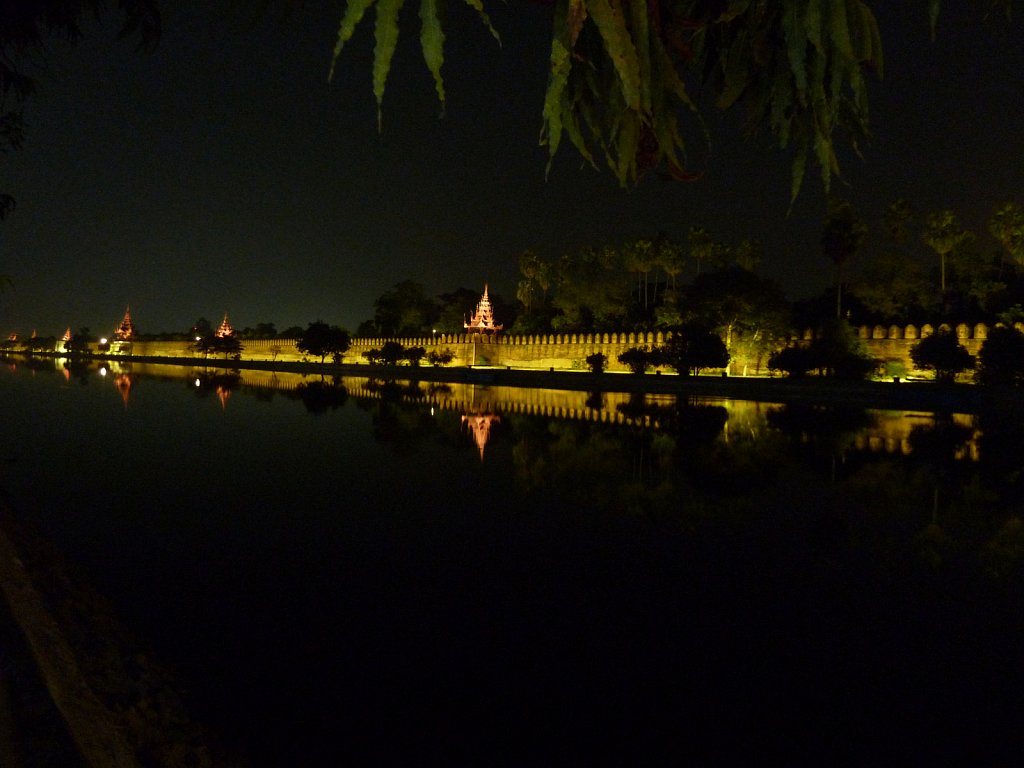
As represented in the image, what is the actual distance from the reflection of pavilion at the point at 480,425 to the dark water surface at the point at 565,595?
177 cm

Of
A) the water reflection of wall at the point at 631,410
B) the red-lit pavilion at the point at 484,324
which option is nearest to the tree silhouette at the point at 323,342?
the red-lit pavilion at the point at 484,324

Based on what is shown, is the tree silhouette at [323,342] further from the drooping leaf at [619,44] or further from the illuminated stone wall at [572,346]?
the drooping leaf at [619,44]

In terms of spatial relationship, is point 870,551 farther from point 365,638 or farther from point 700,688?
point 365,638

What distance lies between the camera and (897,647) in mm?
4887

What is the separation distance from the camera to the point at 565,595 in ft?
19.4

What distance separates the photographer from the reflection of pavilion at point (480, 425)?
15.8 meters

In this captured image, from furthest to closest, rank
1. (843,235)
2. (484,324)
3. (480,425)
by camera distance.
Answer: (484,324), (843,235), (480,425)

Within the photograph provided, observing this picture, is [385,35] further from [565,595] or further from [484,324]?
[484,324]

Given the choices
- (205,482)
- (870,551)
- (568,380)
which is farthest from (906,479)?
(568,380)

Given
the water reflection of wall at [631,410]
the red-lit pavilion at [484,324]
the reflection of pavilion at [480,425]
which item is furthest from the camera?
the red-lit pavilion at [484,324]

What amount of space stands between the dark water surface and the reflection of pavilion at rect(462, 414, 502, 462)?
1.77m

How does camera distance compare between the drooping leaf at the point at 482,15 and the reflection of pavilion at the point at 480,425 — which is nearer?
the drooping leaf at the point at 482,15

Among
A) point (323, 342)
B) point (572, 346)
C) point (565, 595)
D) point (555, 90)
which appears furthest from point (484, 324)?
point (555, 90)

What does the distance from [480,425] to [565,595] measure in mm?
13155
